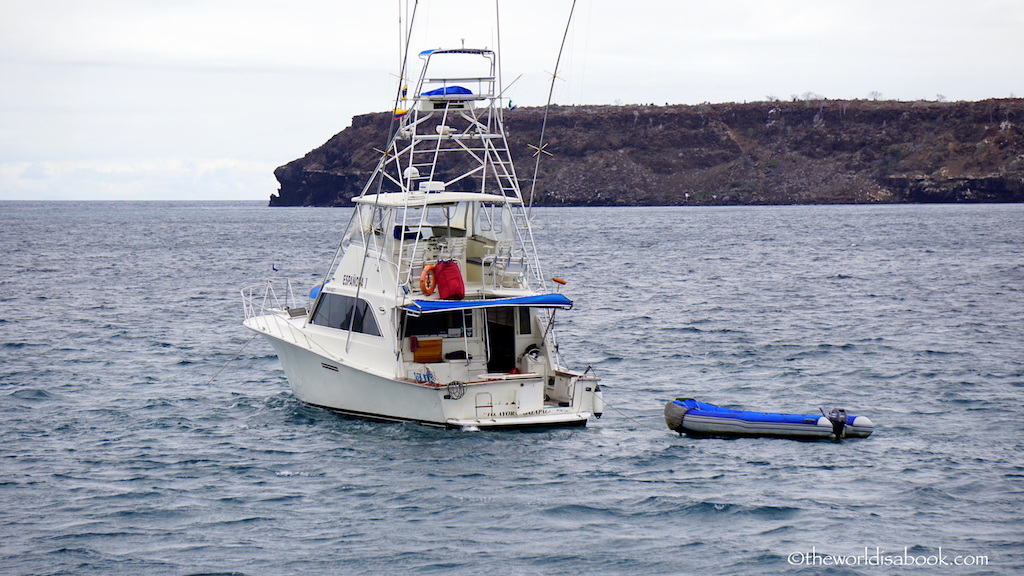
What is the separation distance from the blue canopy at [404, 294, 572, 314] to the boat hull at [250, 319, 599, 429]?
1273 millimetres

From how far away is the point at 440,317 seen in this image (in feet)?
62.1

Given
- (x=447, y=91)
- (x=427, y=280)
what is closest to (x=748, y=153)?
(x=447, y=91)

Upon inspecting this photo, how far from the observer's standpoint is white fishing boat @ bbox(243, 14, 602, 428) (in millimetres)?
17938

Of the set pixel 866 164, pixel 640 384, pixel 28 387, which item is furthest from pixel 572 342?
pixel 866 164

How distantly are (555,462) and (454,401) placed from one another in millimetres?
2136

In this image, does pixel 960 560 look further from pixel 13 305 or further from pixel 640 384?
pixel 13 305

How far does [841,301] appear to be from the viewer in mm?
38938

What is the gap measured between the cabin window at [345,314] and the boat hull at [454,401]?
85 cm

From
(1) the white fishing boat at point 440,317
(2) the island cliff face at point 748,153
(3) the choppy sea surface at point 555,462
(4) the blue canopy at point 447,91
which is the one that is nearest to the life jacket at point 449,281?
(1) the white fishing boat at point 440,317

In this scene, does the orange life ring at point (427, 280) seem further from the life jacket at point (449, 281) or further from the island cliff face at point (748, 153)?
the island cliff face at point (748, 153)

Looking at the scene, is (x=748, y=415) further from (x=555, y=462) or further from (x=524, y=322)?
(x=524, y=322)

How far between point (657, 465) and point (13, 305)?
29905mm

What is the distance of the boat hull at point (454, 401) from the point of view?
1773cm

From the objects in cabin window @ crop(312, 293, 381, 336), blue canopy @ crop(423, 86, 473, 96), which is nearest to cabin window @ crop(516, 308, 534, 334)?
cabin window @ crop(312, 293, 381, 336)
